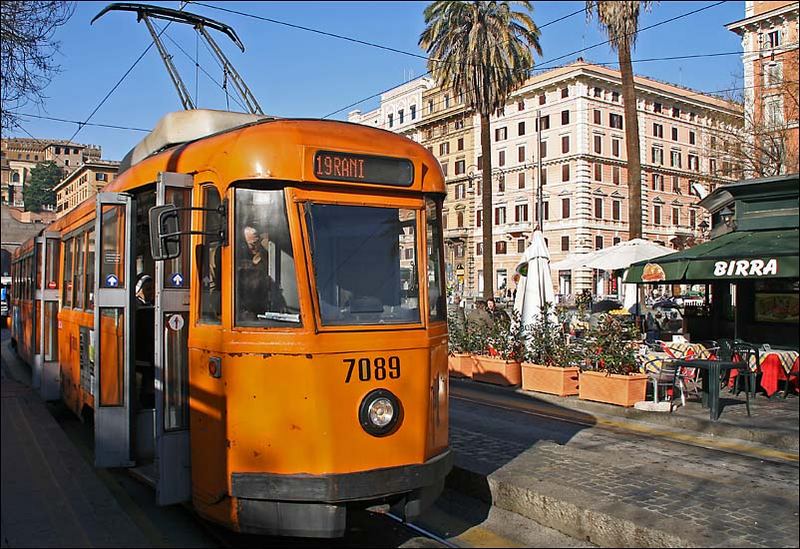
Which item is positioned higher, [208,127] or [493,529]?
[208,127]

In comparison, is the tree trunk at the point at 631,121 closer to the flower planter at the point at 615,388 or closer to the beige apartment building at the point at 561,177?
the flower planter at the point at 615,388

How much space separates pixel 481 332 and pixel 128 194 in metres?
9.00

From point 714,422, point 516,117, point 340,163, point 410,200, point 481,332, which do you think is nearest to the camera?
point 340,163

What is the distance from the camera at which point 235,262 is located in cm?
505

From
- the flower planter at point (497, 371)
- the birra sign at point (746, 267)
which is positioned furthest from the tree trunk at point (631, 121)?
the birra sign at point (746, 267)

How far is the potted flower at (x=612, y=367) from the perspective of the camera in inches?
419

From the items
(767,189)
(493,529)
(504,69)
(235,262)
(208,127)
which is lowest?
(493,529)

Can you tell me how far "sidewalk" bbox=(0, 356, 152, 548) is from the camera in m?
5.67

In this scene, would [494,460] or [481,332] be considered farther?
[481,332]

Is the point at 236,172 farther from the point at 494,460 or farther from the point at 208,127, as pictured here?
the point at 494,460

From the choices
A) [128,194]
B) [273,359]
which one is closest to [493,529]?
[273,359]

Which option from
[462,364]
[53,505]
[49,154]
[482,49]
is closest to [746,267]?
[53,505]

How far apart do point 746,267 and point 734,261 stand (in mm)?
914

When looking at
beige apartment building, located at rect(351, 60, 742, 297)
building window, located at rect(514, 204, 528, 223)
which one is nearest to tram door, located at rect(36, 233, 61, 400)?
beige apartment building, located at rect(351, 60, 742, 297)
